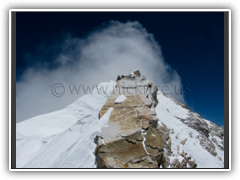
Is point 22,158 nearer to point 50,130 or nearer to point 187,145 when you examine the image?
point 50,130

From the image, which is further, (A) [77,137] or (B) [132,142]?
(A) [77,137]

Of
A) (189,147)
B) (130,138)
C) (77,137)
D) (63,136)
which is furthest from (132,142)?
(63,136)

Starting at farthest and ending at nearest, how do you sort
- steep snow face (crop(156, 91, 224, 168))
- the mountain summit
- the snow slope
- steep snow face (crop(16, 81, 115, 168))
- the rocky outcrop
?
steep snow face (crop(156, 91, 224, 168)), the snow slope, steep snow face (crop(16, 81, 115, 168)), the mountain summit, the rocky outcrop

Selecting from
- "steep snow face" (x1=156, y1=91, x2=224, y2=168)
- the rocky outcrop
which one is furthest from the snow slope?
the rocky outcrop

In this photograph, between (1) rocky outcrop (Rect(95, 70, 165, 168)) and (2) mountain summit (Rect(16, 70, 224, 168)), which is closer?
(1) rocky outcrop (Rect(95, 70, 165, 168))

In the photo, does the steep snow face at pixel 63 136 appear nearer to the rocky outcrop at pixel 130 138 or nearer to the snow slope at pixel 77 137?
the snow slope at pixel 77 137

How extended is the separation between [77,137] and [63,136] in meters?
2.62

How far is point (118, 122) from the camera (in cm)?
805

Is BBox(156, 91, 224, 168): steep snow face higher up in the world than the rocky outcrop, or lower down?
lower down

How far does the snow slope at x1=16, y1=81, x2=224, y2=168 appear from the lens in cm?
745

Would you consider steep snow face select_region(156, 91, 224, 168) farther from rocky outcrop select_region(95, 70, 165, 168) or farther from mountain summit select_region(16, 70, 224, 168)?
rocky outcrop select_region(95, 70, 165, 168)

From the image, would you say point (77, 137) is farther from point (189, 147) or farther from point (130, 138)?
point (189, 147)

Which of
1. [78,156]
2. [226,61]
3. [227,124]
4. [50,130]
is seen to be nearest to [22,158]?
[50,130]

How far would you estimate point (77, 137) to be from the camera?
9836 mm
